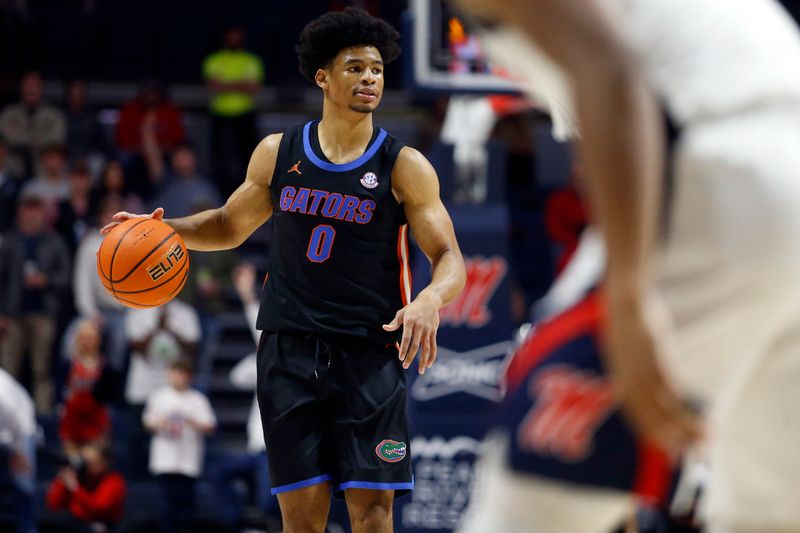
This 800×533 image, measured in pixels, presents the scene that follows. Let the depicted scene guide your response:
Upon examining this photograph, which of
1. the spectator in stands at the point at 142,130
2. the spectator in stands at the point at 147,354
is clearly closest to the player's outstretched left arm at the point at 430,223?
the spectator in stands at the point at 147,354

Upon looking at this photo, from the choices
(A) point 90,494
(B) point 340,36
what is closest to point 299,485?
(B) point 340,36

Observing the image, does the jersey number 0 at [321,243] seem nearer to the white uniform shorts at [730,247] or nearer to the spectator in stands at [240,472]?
the white uniform shorts at [730,247]

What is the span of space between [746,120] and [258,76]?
482 inches

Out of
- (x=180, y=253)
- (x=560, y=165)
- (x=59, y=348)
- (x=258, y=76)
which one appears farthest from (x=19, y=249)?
(x=180, y=253)

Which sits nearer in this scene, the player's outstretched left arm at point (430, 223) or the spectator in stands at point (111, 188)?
the player's outstretched left arm at point (430, 223)

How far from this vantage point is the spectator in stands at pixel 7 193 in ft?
43.3

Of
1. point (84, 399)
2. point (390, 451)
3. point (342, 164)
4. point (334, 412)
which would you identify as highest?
point (342, 164)

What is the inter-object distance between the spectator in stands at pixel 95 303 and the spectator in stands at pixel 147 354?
1.36 feet

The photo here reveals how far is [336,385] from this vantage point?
15.7 feet

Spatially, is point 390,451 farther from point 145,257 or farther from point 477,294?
point 477,294

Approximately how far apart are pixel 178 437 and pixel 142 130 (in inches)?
198

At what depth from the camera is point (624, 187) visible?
231cm

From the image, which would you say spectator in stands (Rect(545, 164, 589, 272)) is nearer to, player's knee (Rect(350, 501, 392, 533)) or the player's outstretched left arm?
the player's outstretched left arm

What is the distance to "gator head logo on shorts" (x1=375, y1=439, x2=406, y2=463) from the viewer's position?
477 centimetres
